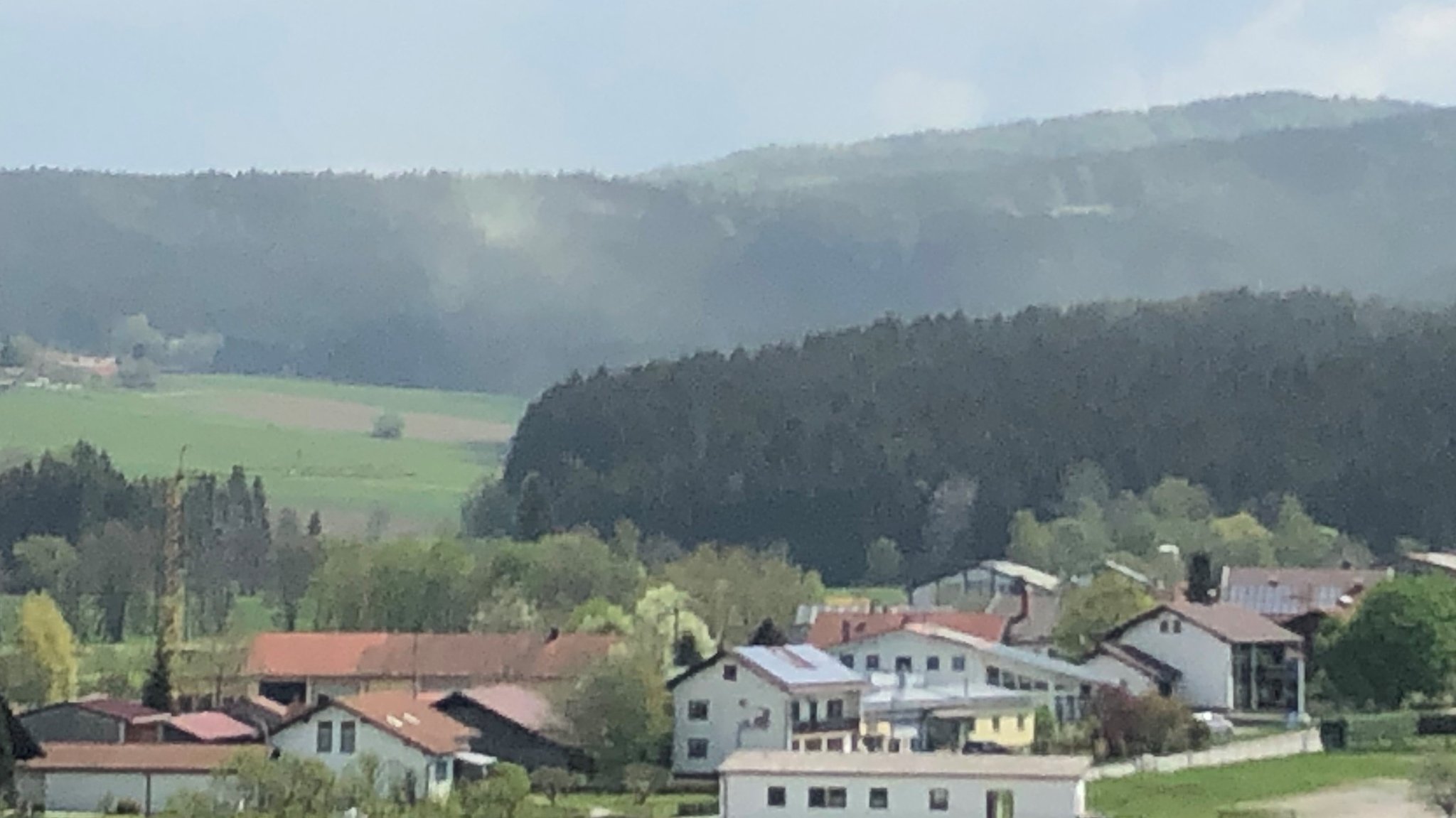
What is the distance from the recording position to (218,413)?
182 meters

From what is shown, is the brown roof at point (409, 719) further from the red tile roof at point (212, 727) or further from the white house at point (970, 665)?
the white house at point (970, 665)

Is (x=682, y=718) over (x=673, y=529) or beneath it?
beneath

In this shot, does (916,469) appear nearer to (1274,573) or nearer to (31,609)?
(1274,573)

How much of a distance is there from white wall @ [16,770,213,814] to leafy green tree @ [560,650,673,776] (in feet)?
27.7

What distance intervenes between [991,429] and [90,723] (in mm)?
88499

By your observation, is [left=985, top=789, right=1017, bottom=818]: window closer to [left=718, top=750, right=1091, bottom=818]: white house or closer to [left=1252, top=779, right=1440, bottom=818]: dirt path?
[left=718, top=750, right=1091, bottom=818]: white house

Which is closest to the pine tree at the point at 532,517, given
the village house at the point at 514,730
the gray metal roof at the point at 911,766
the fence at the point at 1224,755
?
the fence at the point at 1224,755

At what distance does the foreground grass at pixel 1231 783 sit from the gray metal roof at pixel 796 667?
6117 mm

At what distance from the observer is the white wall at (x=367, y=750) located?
51656 mm

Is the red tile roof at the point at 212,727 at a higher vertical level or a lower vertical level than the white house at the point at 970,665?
lower

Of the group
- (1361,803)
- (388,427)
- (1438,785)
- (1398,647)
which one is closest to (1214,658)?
(1398,647)

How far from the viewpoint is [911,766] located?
48.1 metres

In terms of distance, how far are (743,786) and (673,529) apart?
84911mm

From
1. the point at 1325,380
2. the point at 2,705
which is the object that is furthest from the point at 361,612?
the point at 1325,380
